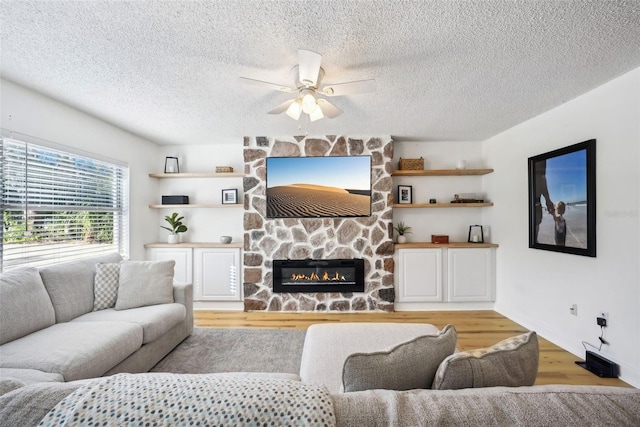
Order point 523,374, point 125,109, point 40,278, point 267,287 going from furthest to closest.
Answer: point 267,287 → point 125,109 → point 40,278 → point 523,374

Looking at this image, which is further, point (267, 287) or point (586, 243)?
point (267, 287)

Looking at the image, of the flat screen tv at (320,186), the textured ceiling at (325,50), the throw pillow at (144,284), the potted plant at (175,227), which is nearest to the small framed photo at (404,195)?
the flat screen tv at (320,186)

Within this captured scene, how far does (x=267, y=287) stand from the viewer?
12.5 feet

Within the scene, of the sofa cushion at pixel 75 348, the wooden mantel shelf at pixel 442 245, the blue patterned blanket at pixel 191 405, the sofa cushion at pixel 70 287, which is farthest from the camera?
the wooden mantel shelf at pixel 442 245

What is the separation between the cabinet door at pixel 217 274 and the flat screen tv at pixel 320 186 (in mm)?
866

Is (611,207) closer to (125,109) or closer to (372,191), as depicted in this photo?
(372,191)

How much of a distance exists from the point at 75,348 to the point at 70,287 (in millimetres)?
841

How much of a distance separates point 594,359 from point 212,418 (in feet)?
10.3

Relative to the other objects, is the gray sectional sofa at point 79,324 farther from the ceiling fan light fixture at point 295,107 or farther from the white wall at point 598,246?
the white wall at point 598,246

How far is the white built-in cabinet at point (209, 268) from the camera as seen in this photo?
3836 millimetres

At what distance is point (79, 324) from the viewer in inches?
81.0

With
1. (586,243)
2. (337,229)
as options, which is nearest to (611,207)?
(586,243)

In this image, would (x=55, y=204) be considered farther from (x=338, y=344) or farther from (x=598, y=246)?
Answer: (x=598, y=246)

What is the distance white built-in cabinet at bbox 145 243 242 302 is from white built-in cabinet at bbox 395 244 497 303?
7.59 ft
